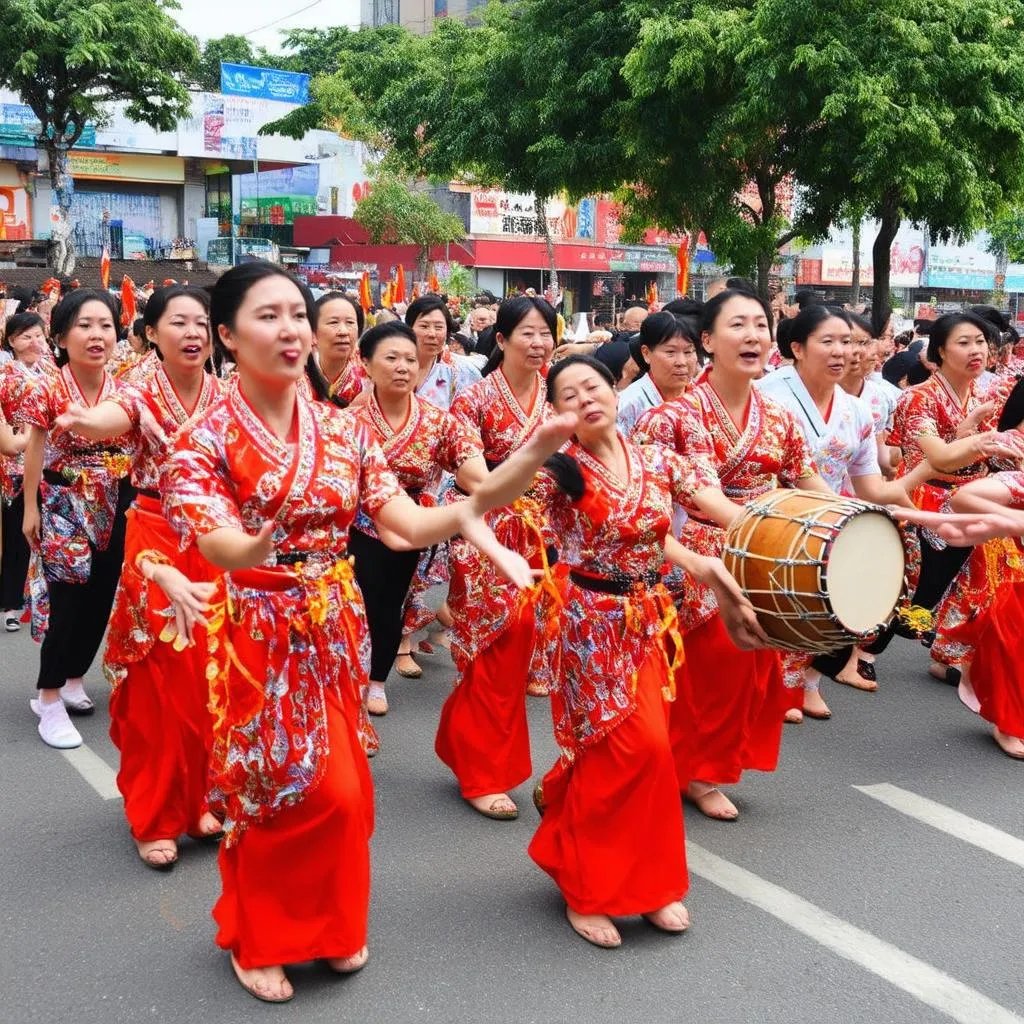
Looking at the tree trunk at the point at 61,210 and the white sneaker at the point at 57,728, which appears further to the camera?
the tree trunk at the point at 61,210

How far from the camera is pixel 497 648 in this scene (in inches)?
191

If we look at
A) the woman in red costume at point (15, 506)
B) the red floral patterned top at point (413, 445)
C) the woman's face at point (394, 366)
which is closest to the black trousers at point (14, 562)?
the woman in red costume at point (15, 506)

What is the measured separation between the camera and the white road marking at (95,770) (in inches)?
193

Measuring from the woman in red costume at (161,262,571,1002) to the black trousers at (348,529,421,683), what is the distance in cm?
211

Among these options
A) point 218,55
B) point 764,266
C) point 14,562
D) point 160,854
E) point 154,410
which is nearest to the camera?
point 160,854

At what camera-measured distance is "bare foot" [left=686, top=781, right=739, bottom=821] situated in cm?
466

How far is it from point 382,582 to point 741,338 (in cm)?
195

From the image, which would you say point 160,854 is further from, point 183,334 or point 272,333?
point 272,333

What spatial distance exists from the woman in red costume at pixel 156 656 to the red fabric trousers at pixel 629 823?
1.26m

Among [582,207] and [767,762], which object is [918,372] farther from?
[582,207]

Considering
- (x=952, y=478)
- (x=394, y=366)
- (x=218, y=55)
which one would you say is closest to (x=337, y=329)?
(x=394, y=366)

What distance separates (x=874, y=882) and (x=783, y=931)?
524 millimetres

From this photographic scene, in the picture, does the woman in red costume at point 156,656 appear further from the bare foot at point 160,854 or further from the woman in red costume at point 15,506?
the woman in red costume at point 15,506

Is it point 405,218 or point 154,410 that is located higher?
point 405,218
